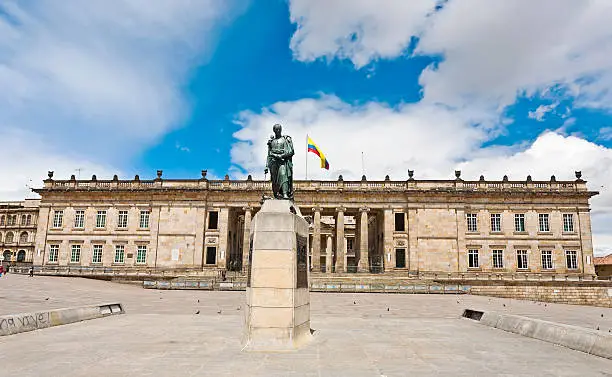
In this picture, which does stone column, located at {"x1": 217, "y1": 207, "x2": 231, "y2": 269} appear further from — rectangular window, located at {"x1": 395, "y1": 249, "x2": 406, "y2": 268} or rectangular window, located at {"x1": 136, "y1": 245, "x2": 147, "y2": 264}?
rectangular window, located at {"x1": 395, "y1": 249, "x2": 406, "y2": 268}

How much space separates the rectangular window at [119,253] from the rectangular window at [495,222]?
1665 inches

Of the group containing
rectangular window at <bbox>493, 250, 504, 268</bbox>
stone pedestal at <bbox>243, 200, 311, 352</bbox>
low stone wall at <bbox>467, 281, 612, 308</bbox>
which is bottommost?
low stone wall at <bbox>467, 281, 612, 308</bbox>

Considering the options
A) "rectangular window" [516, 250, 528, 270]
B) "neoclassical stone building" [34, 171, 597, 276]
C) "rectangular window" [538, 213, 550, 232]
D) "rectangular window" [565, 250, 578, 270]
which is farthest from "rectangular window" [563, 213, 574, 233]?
"rectangular window" [516, 250, 528, 270]

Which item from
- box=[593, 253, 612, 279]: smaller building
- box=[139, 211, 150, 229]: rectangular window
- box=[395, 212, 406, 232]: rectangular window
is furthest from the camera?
box=[593, 253, 612, 279]: smaller building

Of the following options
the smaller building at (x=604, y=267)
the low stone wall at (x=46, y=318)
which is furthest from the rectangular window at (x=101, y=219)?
the smaller building at (x=604, y=267)

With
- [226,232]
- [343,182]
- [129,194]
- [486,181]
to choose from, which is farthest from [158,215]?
[486,181]

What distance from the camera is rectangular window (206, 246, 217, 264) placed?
50.5 meters

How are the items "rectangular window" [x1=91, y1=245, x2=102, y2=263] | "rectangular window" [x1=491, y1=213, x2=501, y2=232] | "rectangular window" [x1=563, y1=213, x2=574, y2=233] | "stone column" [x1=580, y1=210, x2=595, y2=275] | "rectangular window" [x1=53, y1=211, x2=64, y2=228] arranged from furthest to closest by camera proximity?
"rectangular window" [x1=53, y1=211, x2=64, y2=228] → "rectangular window" [x1=91, y1=245, x2=102, y2=263] → "rectangular window" [x1=491, y1=213, x2=501, y2=232] → "rectangular window" [x1=563, y1=213, x2=574, y2=233] → "stone column" [x1=580, y1=210, x2=595, y2=275]

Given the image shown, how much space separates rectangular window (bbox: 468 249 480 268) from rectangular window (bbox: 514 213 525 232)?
5264mm

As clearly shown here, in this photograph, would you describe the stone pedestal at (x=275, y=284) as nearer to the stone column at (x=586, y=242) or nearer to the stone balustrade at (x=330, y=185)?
the stone balustrade at (x=330, y=185)

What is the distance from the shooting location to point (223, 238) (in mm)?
50375

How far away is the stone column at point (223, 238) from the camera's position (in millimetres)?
49781

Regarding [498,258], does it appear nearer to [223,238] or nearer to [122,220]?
[223,238]

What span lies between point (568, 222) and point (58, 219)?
58596mm
